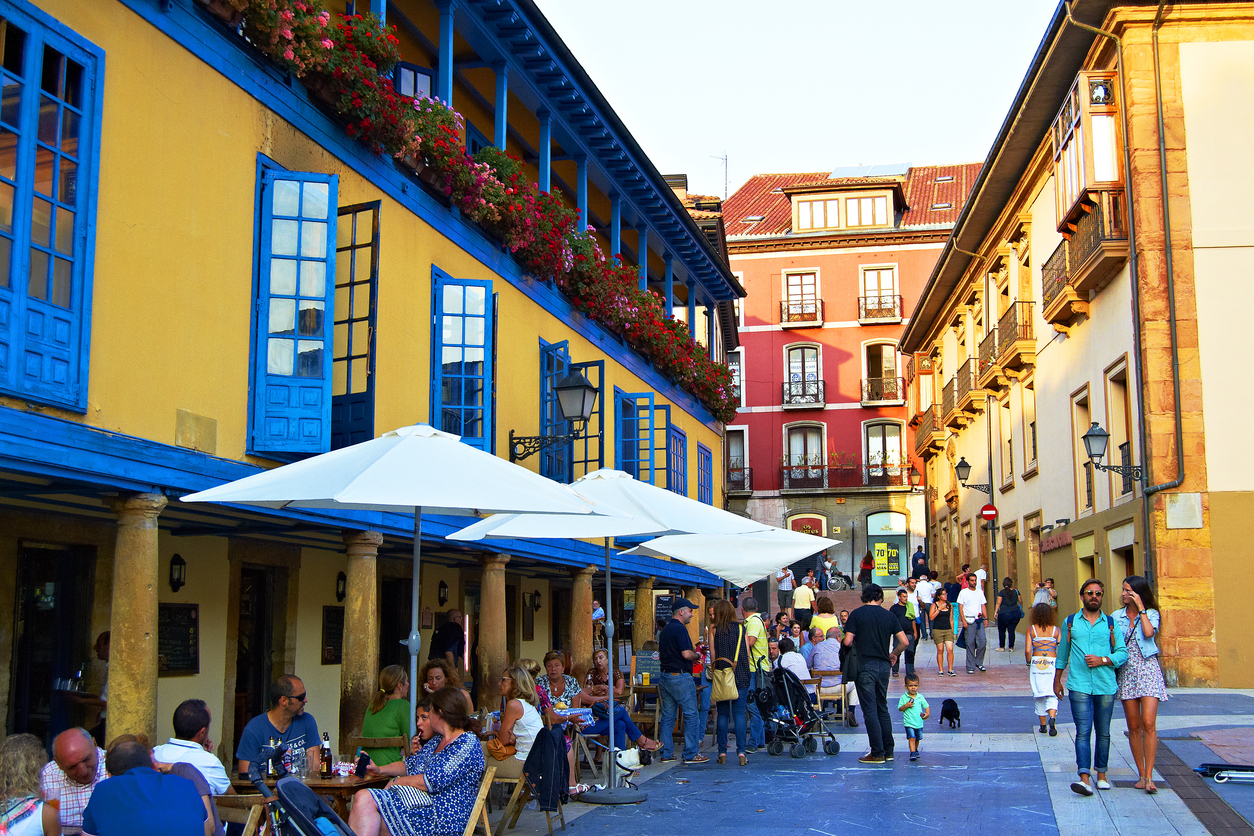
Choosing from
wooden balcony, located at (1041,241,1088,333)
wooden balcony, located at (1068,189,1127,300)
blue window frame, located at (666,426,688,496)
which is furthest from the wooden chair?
wooden balcony, located at (1041,241,1088,333)

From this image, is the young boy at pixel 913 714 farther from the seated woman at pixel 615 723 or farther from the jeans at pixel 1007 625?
the jeans at pixel 1007 625

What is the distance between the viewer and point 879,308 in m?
49.0

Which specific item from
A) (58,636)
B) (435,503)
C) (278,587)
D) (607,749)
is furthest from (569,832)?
(278,587)

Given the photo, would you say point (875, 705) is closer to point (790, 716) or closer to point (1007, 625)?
point (790, 716)

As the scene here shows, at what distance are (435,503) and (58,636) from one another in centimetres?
474

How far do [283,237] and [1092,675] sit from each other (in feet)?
23.6

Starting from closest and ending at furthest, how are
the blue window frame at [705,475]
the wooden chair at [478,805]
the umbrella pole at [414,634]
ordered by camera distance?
the wooden chair at [478,805] < the umbrella pole at [414,634] < the blue window frame at [705,475]

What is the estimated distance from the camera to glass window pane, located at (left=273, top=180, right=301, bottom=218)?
10047 mm

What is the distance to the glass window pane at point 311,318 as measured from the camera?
998 centimetres

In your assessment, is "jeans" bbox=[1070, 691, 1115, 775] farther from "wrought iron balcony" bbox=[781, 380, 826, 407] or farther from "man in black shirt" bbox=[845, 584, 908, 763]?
"wrought iron balcony" bbox=[781, 380, 826, 407]

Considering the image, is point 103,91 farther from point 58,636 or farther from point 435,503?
point 58,636

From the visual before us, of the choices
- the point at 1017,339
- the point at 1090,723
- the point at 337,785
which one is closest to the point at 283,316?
the point at 337,785

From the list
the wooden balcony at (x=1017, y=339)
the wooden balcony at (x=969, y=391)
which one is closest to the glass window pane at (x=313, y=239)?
the wooden balcony at (x=1017, y=339)

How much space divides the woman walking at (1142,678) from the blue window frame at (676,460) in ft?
42.0
